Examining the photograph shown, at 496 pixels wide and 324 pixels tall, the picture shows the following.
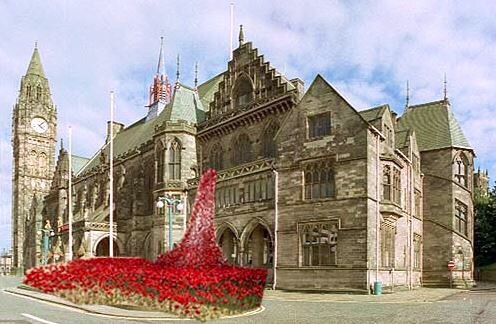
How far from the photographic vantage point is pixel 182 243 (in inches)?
232

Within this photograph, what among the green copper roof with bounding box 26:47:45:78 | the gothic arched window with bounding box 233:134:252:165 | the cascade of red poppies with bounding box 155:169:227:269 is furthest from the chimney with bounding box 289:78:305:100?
the green copper roof with bounding box 26:47:45:78

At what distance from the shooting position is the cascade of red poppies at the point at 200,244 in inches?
225

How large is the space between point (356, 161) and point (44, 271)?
28.0 m

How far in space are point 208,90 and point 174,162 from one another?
1313 centimetres

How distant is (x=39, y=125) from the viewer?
4193 inches

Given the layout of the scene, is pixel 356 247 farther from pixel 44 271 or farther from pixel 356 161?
pixel 44 271

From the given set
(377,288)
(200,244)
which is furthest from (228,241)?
(200,244)

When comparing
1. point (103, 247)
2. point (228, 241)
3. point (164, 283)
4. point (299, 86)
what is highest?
point (299, 86)

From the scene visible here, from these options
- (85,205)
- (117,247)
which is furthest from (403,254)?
(85,205)

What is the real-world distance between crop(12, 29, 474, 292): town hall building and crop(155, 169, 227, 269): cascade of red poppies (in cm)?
1461

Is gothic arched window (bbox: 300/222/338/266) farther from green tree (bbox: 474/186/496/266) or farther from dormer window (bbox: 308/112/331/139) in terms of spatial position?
A: green tree (bbox: 474/186/496/266)

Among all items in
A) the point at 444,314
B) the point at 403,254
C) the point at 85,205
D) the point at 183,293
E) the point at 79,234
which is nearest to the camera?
the point at 183,293

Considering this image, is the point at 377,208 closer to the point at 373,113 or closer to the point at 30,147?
the point at 373,113

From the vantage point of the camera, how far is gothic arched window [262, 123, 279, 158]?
1658 inches
